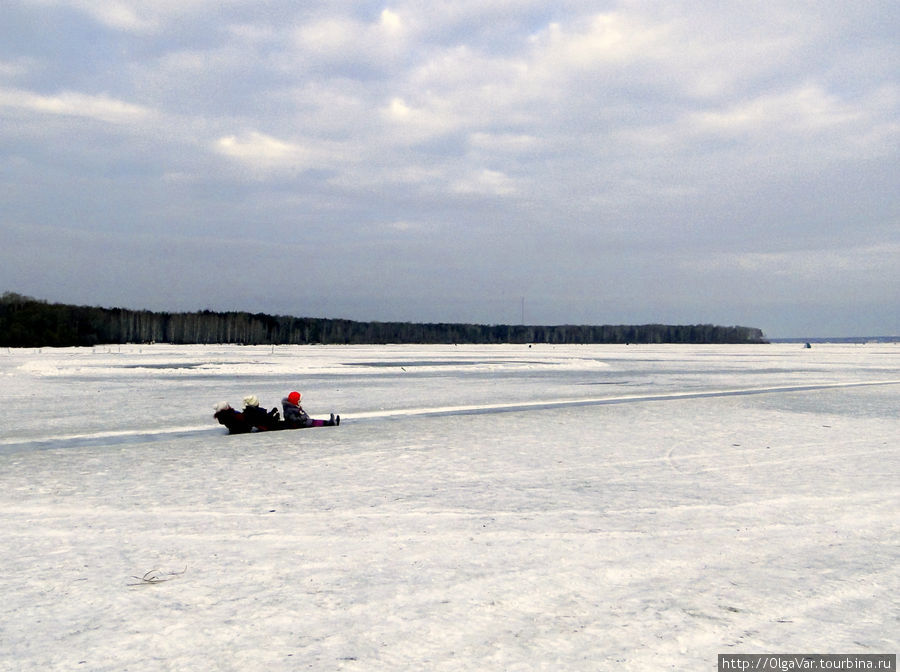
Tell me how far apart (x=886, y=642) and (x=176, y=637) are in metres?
Answer: 4.01

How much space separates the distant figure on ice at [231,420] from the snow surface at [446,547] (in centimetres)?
45

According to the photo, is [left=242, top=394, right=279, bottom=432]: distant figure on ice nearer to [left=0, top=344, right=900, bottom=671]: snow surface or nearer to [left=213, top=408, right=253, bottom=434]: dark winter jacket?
[left=213, top=408, right=253, bottom=434]: dark winter jacket

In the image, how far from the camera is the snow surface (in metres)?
3.80

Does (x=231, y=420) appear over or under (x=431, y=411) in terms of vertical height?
over

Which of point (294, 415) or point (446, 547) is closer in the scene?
point (446, 547)

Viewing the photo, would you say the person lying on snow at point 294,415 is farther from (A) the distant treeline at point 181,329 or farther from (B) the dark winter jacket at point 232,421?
(A) the distant treeline at point 181,329

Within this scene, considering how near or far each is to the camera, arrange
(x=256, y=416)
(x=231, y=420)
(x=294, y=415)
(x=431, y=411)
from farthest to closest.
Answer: (x=431, y=411)
(x=294, y=415)
(x=256, y=416)
(x=231, y=420)

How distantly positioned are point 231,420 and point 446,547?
8.51 meters

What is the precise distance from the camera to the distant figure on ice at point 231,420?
13.0m

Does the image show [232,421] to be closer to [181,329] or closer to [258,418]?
[258,418]

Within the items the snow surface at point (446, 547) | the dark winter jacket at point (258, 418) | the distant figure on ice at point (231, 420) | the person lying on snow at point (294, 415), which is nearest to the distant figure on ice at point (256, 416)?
the dark winter jacket at point (258, 418)

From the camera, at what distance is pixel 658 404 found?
59.8ft

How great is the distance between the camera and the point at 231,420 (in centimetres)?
1302

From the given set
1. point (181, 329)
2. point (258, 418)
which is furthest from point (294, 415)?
point (181, 329)
